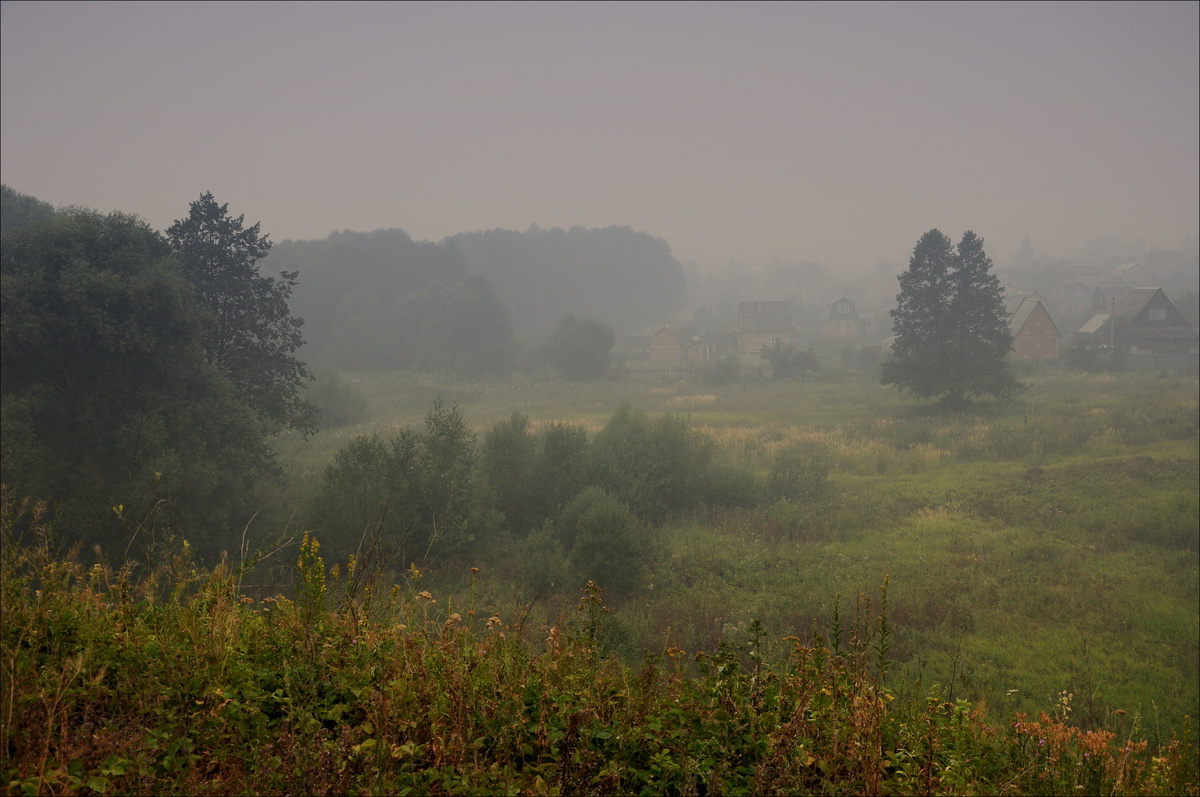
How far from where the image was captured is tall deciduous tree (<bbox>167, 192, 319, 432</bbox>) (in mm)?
→ 21406

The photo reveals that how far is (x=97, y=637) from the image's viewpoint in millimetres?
3977

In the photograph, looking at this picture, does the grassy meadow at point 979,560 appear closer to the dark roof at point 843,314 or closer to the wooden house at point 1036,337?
the wooden house at point 1036,337

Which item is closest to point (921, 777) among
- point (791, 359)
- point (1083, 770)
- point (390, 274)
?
point (1083, 770)

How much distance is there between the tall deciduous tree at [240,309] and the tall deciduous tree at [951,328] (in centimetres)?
2940

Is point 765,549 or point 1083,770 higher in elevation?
point 1083,770

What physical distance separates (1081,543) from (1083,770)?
50.7 ft

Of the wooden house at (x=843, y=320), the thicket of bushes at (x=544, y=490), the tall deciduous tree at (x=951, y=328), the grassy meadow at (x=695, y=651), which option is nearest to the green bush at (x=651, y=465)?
the thicket of bushes at (x=544, y=490)

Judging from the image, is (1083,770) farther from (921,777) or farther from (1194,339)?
(1194,339)

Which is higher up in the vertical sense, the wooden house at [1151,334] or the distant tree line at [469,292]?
the distant tree line at [469,292]

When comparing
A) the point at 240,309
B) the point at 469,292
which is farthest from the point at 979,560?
the point at 469,292

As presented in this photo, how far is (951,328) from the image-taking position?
35469mm

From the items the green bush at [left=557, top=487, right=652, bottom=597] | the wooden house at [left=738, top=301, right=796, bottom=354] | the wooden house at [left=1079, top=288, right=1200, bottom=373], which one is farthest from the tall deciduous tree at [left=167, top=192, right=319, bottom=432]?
the wooden house at [left=738, top=301, right=796, bottom=354]

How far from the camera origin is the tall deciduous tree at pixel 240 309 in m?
21.4

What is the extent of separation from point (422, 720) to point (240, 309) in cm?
2212
